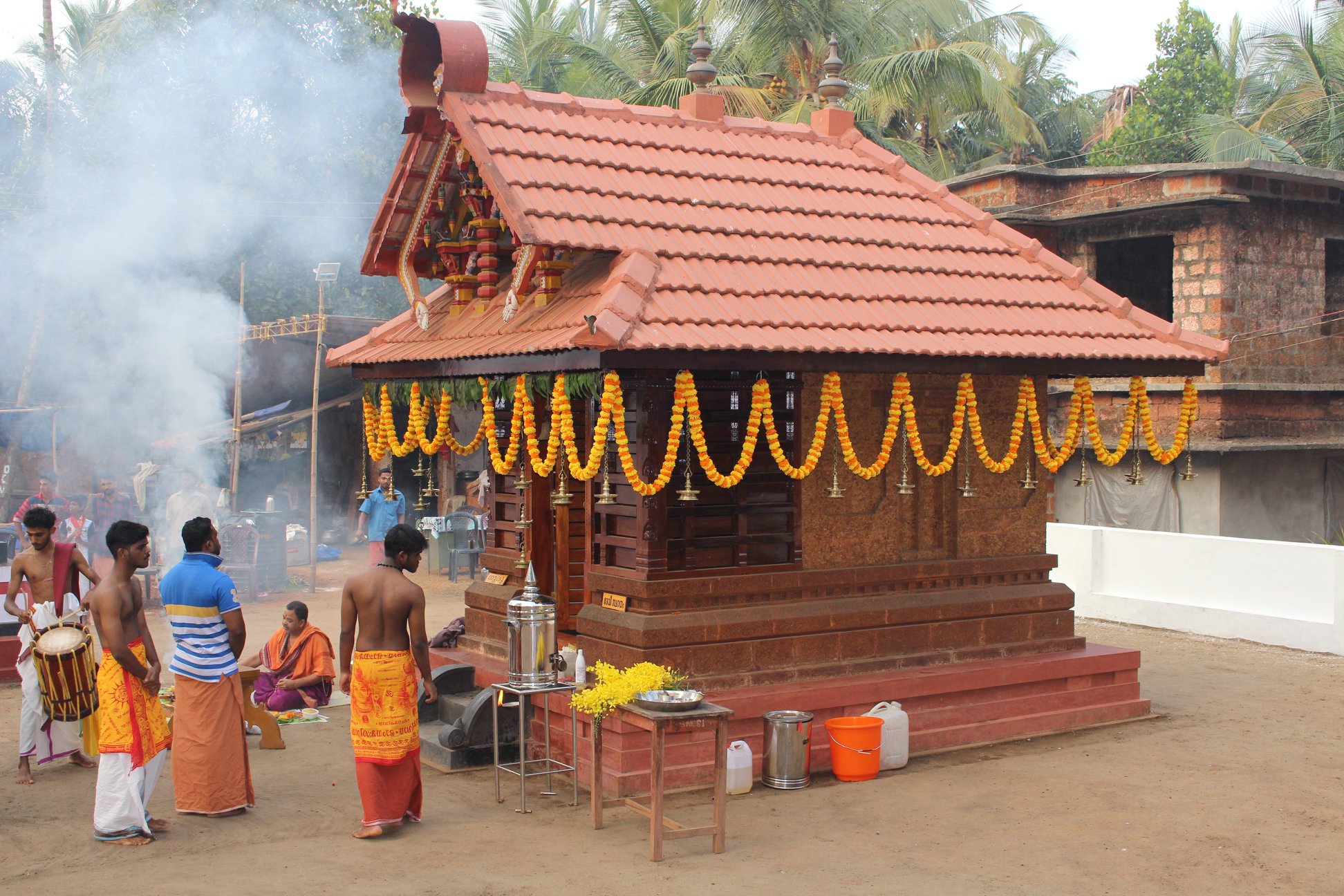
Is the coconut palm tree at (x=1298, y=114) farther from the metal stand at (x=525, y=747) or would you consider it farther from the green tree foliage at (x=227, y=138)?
the metal stand at (x=525, y=747)

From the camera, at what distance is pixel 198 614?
741 cm

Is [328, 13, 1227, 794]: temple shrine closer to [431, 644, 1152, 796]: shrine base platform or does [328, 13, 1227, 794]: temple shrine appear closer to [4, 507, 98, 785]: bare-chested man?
[431, 644, 1152, 796]: shrine base platform

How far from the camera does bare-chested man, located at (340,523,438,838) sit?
23.6 feet

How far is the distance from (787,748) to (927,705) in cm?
148

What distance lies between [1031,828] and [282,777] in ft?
16.3

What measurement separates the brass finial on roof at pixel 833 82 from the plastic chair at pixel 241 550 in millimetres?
9881

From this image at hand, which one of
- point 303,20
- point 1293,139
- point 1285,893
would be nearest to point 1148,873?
point 1285,893

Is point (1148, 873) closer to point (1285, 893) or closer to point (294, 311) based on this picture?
point (1285, 893)

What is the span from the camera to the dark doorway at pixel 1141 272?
20.3 metres

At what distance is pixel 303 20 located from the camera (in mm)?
26125

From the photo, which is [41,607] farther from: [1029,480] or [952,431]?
[1029,480]

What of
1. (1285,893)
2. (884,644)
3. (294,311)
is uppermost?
(294,311)

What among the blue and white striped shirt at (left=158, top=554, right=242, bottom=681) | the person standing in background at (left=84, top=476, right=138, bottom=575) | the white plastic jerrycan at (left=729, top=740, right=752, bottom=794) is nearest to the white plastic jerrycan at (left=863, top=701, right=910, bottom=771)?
the white plastic jerrycan at (left=729, top=740, right=752, bottom=794)

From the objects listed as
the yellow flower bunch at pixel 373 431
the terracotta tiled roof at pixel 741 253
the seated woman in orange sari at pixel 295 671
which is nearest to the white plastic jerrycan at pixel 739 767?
the terracotta tiled roof at pixel 741 253
